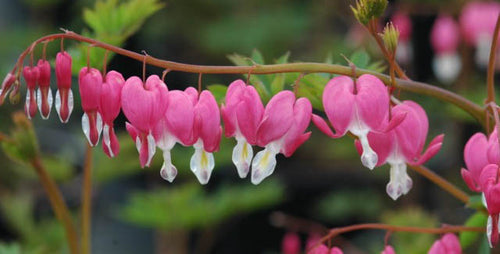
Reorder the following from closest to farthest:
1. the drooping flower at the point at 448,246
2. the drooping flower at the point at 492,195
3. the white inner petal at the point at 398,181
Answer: the drooping flower at the point at 492,195 < the white inner petal at the point at 398,181 < the drooping flower at the point at 448,246

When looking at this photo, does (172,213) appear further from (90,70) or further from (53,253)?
(90,70)

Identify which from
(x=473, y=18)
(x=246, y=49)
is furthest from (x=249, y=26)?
(x=473, y=18)

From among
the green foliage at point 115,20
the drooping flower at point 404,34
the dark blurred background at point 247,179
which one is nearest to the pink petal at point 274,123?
the green foliage at point 115,20

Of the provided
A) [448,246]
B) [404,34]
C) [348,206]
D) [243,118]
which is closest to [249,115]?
[243,118]

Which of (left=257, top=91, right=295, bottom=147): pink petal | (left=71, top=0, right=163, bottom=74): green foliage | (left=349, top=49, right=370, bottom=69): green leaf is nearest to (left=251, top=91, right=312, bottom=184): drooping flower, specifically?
(left=257, top=91, right=295, bottom=147): pink petal

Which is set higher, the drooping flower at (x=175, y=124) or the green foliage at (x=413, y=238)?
the drooping flower at (x=175, y=124)

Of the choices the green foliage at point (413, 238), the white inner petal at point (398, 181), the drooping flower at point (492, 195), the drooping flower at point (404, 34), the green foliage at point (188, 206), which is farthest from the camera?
the drooping flower at point (404, 34)

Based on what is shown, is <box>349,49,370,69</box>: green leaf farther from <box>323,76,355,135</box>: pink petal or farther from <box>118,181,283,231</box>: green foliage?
<box>118,181,283,231</box>: green foliage

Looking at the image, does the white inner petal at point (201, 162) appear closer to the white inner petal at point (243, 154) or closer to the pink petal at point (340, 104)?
the white inner petal at point (243, 154)
